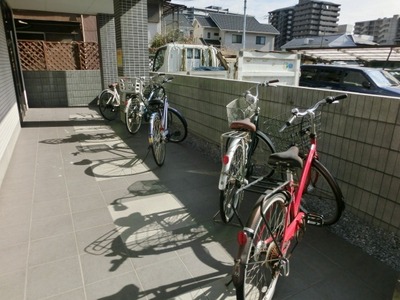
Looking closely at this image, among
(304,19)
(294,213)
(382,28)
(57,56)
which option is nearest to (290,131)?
(294,213)

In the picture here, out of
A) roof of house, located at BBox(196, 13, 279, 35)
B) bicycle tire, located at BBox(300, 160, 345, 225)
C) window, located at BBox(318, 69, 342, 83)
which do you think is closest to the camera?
bicycle tire, located at BBox(300, 160, 345, 225)

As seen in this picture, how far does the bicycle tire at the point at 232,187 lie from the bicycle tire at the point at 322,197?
0.59 m

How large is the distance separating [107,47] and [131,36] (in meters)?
2.39

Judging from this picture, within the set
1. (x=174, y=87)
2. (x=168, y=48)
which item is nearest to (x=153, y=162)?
(x=174, y=87)

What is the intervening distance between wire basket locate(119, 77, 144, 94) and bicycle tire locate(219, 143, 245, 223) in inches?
123

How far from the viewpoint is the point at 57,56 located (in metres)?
8.65

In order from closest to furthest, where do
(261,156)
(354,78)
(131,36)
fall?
(261,156) → (131,36) → (354,78)

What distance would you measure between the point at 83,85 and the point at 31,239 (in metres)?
7.22

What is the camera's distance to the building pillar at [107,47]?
792 centimetres

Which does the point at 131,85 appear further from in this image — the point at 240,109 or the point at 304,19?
the point at 304,19

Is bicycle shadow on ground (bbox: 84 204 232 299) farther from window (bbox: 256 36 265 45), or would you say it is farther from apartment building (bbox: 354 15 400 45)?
apartment building (bbox: 354 15 400 45)

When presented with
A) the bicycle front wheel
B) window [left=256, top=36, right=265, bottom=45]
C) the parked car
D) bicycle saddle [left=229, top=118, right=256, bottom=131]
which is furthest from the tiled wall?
→ window [left=256, top=36, right=265, bottom=45]

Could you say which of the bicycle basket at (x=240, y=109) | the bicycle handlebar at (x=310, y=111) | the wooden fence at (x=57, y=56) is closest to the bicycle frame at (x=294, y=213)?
the bicycle handlebar at (x=310, y=111)

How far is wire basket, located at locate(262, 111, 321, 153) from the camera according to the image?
256 cm
